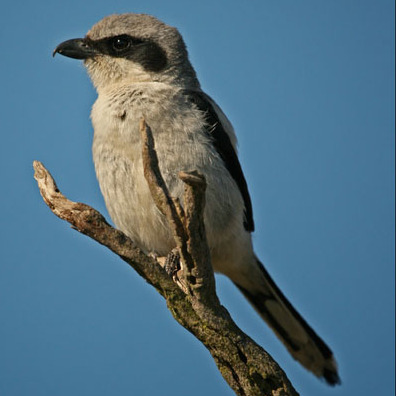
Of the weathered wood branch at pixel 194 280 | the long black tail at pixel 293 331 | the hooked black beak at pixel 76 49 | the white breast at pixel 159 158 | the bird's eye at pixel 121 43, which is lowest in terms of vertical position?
the weathered wood branch at pixel 194 280

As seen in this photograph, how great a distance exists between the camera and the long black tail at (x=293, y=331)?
16.9 feet

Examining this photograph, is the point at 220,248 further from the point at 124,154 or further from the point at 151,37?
the point at 151,37

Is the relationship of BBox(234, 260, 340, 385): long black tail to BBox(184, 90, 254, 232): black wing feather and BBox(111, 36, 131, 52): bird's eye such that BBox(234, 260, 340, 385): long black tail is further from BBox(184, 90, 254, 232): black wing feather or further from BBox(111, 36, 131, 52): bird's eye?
BBox(111, 36, 131, 52): bird's eye

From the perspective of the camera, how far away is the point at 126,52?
17.0ft

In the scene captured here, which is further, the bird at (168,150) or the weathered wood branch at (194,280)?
the bird at (168,150)

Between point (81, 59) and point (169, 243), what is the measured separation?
6.23 ft

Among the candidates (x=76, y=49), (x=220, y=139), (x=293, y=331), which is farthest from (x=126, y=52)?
(x=293, y=331)

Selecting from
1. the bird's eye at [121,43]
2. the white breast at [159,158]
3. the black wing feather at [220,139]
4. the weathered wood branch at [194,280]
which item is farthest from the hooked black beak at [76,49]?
the weathered wood branch at [194,280]

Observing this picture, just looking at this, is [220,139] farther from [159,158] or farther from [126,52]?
[126,52]

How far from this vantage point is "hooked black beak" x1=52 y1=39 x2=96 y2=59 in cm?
521

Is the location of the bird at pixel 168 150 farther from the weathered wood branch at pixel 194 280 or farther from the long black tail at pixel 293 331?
the weathered wood branch at pixel 194 280

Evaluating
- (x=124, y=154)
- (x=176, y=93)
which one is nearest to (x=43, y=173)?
(x=124, y=154)

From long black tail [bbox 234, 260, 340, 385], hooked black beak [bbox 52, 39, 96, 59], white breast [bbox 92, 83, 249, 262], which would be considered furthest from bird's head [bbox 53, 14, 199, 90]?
long black tail [bbox 234, 260, 340, 385]

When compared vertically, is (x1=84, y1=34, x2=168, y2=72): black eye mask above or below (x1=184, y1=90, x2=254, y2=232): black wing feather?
above
